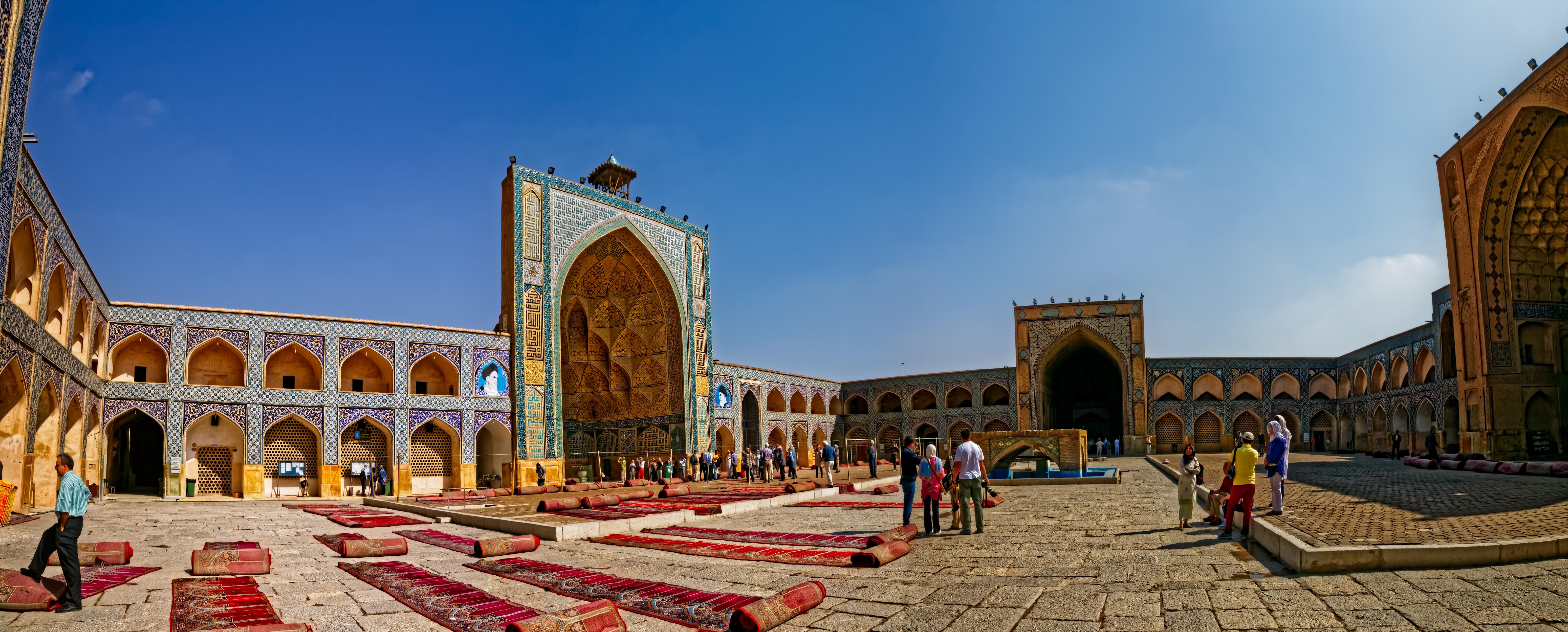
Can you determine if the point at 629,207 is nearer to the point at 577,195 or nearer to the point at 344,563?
the point at 577,195

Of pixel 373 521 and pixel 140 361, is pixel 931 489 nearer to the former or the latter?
pixel 373 521

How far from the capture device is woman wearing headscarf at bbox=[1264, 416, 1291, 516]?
25.1 ft

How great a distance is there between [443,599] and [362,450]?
17.6 metres

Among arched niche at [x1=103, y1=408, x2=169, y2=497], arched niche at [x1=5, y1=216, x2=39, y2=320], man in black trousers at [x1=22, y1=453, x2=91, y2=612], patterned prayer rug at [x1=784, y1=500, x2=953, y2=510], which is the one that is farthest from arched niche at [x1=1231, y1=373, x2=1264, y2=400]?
man in black trousers at [x1=22, y1=453, x2=91, y2=612]

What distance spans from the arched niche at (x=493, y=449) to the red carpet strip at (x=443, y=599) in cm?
1665

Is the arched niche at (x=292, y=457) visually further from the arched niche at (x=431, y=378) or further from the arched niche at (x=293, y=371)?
the arched niche at (x=431, y=378)

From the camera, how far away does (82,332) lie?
1595 cm

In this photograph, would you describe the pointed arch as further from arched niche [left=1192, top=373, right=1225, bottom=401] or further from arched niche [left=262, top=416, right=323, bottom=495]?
arched niche [left=262, top=416, right=323, bottom=495]

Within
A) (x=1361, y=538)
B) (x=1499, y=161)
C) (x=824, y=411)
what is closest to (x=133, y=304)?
(x=1361, y=538)

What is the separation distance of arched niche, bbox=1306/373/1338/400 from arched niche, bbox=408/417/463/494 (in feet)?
102

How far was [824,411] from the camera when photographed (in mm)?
38438

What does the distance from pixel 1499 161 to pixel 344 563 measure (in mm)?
23131

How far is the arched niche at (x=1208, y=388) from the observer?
35.9 meters

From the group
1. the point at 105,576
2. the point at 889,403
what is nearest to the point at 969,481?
the point at 105,576
